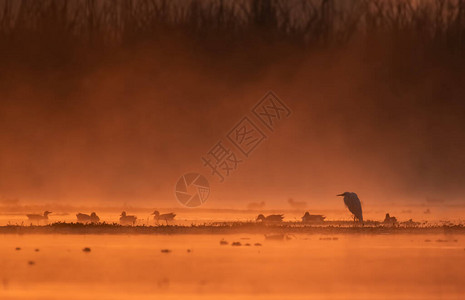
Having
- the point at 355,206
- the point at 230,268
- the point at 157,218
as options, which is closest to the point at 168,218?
the point at 157,218

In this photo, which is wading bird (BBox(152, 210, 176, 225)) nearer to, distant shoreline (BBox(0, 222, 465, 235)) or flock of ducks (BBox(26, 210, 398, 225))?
flock of ducks (BBox(26, 210, 398, 225))

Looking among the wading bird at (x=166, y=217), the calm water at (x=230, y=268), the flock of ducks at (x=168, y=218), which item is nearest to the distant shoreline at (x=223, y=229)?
the calm water at (x=230, y=268)

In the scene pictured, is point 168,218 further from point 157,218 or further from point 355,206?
point 355,206

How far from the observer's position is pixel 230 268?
1847 centimetres

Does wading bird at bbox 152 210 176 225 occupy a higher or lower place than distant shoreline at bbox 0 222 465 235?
higher

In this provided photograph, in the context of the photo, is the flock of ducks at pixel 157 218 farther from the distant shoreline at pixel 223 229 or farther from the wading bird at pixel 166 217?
the distant shoreline at pixel 223 229

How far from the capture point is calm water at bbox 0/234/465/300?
15.3m

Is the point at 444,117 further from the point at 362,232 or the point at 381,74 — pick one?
the point at 362,232

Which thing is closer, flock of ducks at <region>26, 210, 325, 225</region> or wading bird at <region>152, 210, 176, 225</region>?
flock of ducks at <region>26, 210, 325, 225</region>

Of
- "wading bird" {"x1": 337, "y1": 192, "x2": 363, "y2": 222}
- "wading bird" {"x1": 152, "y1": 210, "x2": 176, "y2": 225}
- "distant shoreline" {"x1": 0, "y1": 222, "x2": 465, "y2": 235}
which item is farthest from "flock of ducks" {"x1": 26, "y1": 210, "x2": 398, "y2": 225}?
"distant shoreline" {"x1": 0, "y1": 222, "x2": 465, "y2": 235}

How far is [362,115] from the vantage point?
53.8 metres

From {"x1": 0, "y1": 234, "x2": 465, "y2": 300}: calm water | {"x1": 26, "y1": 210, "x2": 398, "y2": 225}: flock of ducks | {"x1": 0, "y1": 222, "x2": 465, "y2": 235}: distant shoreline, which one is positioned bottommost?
{"x1": 0, "y1": 234, "x2": 465, "y2": 300}: calm water

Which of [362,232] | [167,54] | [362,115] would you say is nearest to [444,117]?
[362,115]

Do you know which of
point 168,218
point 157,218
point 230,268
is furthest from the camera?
point 157,218
